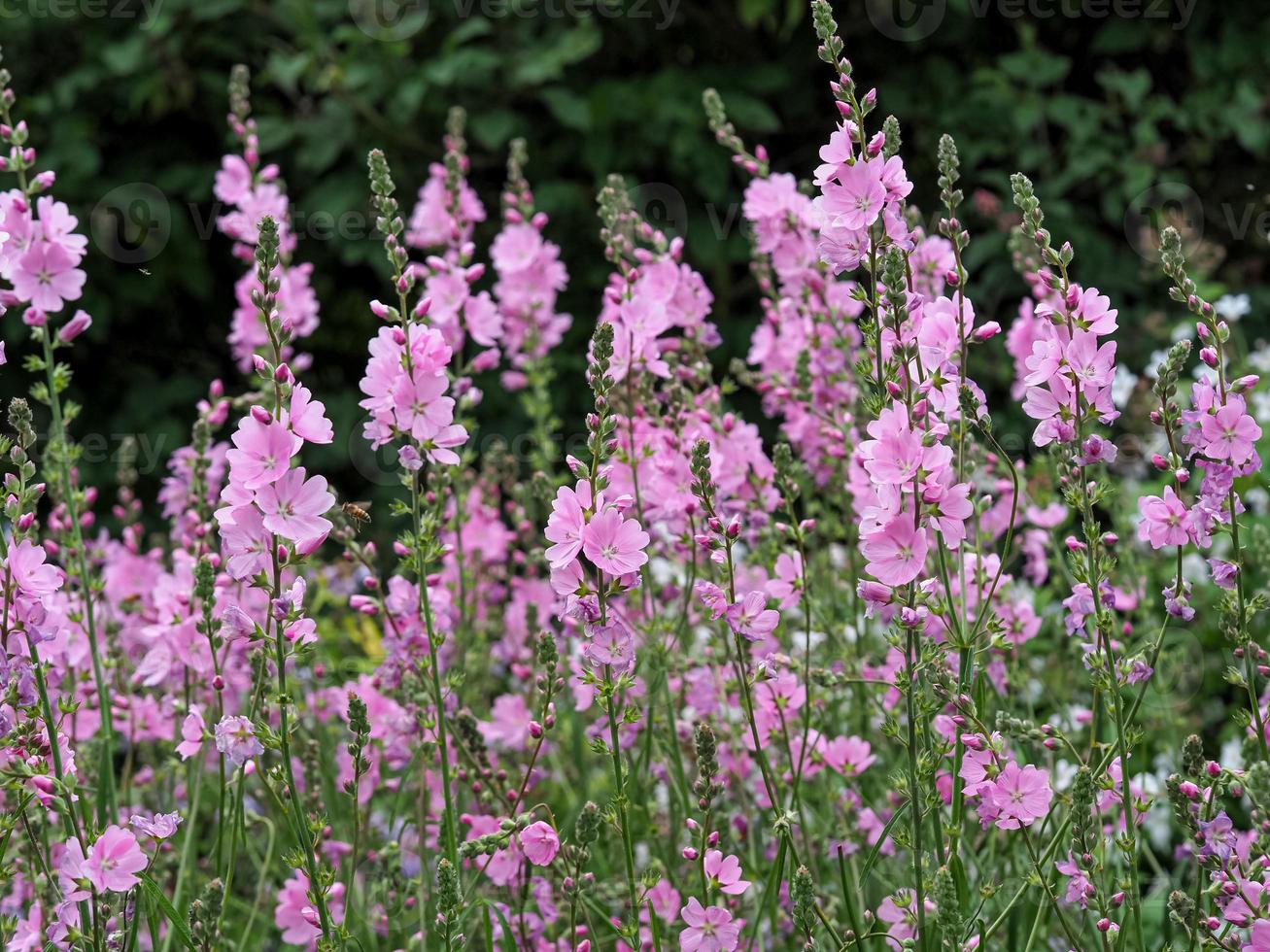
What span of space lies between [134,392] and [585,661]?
482 centimetres

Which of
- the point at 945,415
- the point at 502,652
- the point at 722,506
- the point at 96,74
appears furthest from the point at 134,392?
the point at 945,415

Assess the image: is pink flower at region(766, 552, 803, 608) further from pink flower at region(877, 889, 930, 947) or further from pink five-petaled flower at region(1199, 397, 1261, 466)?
pink five-petaled flower at region(1199, 397, 1261, 466)

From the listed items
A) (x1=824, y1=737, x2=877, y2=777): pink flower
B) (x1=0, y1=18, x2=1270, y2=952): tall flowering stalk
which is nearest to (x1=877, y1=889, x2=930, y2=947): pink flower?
(x1=0, y1=18, x2=1270, y2=952): tall flowering stalk

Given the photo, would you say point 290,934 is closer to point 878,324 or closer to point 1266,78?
point 878,324

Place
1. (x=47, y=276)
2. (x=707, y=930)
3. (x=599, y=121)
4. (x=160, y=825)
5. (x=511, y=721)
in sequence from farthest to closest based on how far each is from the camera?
1. (x=599, y=121)
2. (x=511, y=721)
3. (x=47, y=276)
4. (x=707, y=930)
5. (x=160, y=825)

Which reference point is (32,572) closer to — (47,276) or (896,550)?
(47,276)

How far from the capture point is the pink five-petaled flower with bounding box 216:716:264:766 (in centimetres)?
184

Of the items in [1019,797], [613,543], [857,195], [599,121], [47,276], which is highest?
[599,121]

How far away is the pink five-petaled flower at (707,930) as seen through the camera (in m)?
1.92

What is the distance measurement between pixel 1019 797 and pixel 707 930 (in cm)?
47

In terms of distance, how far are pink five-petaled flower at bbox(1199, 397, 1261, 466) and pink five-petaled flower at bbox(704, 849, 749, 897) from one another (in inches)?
34.0

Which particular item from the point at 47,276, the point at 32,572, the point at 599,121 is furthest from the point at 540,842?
the point at 599,121

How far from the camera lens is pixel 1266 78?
6059 mm

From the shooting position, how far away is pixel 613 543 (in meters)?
1.81
